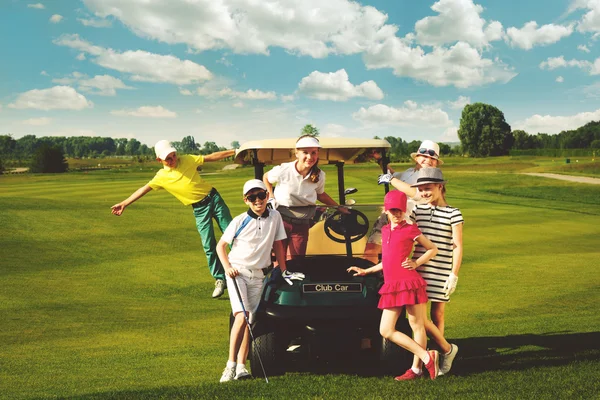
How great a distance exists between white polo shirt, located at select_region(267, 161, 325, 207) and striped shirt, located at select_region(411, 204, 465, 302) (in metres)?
1.34

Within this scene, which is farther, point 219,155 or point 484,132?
point 484,132

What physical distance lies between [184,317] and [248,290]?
127 inches

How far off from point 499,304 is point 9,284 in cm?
726

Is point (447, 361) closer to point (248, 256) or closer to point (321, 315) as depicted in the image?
point (321, 315)

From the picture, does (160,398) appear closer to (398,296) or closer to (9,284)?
(398,296)

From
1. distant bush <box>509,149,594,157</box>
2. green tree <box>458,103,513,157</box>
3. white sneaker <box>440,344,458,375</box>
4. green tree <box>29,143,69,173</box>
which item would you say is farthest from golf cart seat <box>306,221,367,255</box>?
green tree <box>458,103,513,157</box>

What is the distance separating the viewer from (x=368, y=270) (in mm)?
4344

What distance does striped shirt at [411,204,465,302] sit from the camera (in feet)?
14.4

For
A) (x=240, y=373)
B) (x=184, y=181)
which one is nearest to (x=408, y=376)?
(x=240, y=373)

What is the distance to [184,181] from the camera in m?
6.69

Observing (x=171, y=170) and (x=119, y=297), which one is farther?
(x=119, y=297)

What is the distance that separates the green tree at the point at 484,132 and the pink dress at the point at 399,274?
107 meters

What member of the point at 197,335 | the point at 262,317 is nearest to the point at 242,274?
the point at 262,317

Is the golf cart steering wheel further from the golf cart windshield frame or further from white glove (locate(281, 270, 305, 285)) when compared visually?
white glove (locate(281, 270, 305, 285))
